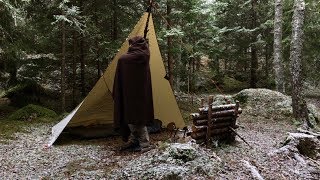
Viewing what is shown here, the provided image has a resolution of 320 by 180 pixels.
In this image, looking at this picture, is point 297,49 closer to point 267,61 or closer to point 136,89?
point 136,89

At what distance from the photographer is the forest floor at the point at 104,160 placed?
631cm

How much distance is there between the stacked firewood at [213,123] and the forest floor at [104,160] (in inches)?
10.6

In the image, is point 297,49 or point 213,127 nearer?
point 213,127

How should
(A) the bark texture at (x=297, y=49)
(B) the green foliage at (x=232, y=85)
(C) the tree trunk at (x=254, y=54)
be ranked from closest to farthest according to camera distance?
(A) the bark texture at (x=297, y=49) < (C) the tree trunk at (x=254, y=54) < (B) the green foliage at (x=232, y=85)

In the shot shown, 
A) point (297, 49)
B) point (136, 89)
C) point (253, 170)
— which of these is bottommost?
point (253, 170)

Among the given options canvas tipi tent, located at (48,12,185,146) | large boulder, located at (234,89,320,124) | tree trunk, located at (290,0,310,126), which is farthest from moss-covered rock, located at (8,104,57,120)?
tree trunk, located at (290,0,310,126)

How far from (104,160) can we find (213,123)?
241 cm

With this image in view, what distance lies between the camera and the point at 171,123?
8.93 m

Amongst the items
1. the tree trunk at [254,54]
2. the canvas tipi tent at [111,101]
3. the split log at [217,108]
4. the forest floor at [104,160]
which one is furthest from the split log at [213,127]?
the tree trunk at [254,54]

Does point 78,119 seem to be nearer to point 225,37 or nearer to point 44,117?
point 44,117

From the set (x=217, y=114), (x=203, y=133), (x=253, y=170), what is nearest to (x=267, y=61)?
(x=217, y=114)

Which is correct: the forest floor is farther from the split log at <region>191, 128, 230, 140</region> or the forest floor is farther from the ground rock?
the split log at <region>191, 128, 230, 140</region>

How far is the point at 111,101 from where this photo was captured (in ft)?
30.6

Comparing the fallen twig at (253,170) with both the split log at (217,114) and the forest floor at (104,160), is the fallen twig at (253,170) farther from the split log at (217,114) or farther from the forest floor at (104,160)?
the split log at (217,114)
